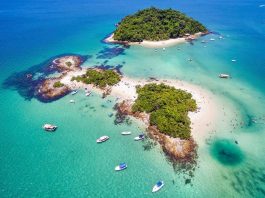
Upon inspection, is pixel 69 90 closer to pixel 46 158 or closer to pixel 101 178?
pixel 46 158

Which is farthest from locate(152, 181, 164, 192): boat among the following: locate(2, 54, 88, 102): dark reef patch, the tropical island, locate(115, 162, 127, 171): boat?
the tropical island

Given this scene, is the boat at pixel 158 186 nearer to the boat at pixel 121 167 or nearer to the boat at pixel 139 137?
the boat at pixel 121 167

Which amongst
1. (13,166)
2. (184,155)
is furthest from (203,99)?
(13,166)

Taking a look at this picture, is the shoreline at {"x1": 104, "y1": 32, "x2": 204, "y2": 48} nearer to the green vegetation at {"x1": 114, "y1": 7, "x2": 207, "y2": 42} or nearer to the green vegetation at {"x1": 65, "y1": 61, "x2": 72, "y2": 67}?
the green vegetation at {"x1": 114, "y1": 7, "x2": 207, "y2": 42}

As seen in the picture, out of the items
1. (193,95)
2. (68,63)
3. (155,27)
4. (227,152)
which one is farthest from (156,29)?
(227,152)

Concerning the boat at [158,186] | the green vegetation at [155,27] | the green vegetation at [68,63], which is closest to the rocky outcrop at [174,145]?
the boat at [158,186]

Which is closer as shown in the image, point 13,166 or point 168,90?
point 13,166

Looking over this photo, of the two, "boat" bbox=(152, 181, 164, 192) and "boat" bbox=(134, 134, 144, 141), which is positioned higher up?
"boat" bbox=(134, 134, 144, 141)
